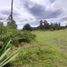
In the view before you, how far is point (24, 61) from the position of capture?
1248 centimetres

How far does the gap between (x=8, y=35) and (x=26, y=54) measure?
7.90 feet

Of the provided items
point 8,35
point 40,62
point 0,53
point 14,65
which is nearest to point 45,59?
point 40,62

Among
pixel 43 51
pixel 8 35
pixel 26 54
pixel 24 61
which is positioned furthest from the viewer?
pixel 8 35

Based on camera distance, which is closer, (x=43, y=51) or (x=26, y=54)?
(x=26, y=54)

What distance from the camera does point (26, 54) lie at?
44.0 feet

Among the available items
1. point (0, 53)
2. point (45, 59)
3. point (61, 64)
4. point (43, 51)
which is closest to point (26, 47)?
→ point (43, 51)

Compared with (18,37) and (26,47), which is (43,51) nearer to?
(26,47)

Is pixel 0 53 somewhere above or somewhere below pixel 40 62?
above

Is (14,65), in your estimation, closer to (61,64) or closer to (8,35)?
(61,64)

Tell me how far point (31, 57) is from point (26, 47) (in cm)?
184

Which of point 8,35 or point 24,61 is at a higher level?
point 8,35

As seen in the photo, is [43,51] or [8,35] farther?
[8,35]

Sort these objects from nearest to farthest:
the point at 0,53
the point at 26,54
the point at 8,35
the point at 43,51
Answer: the point at 0,53
the point at 26,54
the point at 43,51
the point at 8,35

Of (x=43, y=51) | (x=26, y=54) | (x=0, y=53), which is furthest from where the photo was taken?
(x=43, y=51)
